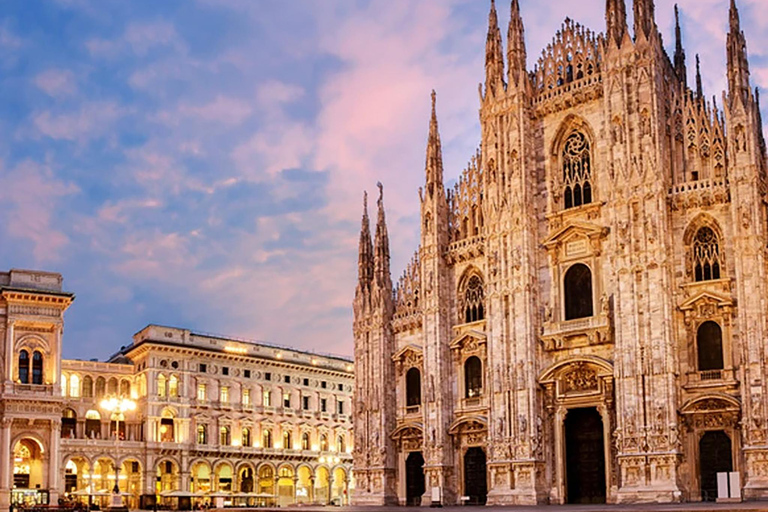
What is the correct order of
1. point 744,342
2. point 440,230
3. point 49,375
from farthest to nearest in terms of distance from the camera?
point 49,375 < point 440,230 < point 744,342

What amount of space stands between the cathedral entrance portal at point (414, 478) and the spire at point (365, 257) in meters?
10.00

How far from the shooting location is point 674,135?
42.8 metres

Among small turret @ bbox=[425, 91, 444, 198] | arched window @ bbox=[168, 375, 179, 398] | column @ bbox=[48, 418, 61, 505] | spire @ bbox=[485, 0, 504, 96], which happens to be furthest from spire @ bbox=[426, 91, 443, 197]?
arched window @ bbox=[168, 375, 179, 398]

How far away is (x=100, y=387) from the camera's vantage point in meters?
79.8

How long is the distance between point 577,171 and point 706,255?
790cm

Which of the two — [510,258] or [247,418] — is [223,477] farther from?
[510,258]

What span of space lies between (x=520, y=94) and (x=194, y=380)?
147 ft

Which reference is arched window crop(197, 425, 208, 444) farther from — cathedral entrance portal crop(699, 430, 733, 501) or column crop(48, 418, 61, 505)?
cathedral entrance portal crop(699, 430, 733, 501)

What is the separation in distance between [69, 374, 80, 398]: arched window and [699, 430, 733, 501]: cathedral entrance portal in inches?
2127

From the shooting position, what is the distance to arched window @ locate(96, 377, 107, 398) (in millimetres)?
79250

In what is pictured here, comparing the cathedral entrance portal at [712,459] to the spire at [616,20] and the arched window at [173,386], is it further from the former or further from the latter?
the arched window at [173,386]

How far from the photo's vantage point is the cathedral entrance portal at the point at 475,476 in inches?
1861

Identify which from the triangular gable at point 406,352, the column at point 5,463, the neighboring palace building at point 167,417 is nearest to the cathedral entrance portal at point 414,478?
the triangular gable at point 406,352

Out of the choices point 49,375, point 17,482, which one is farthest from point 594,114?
point 17,482
